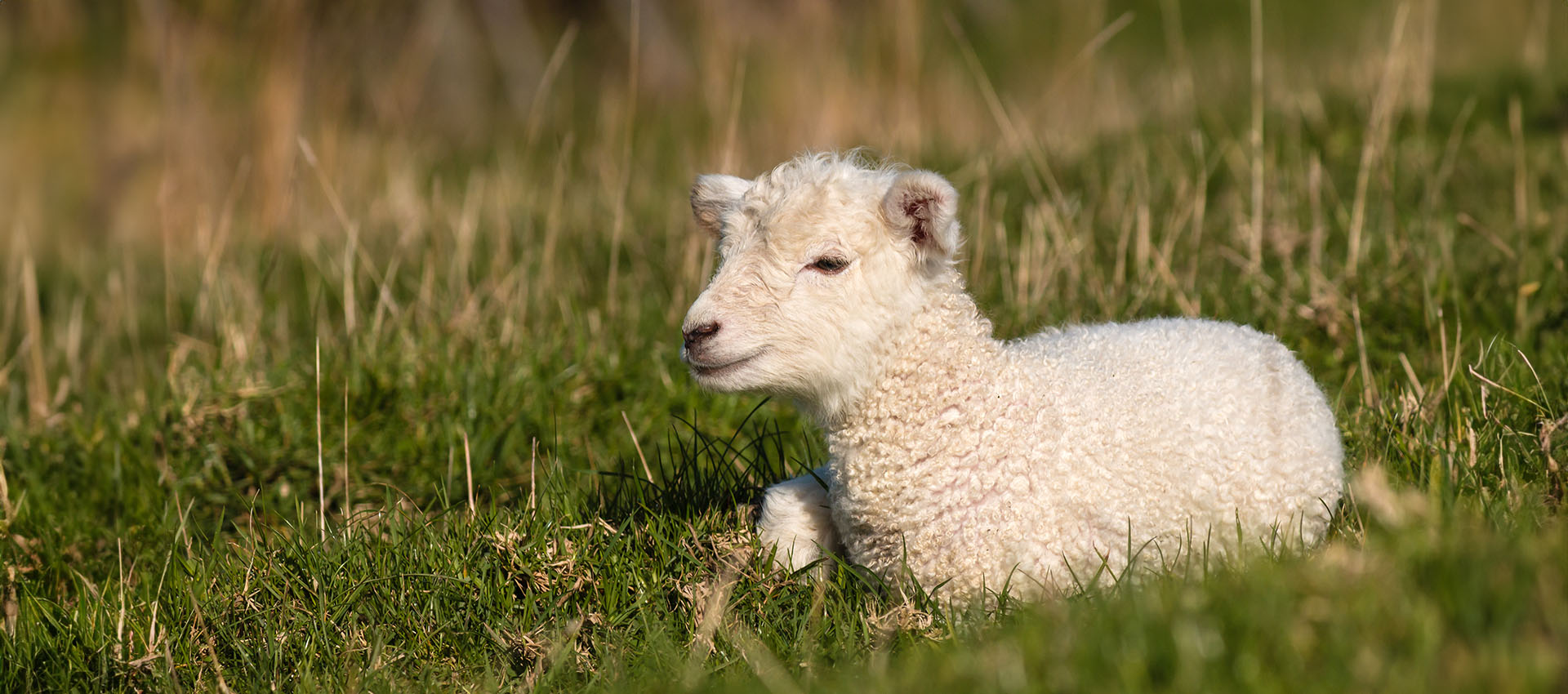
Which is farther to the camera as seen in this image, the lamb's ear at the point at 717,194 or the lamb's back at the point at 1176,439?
the lamb's ear at the point at 717,194

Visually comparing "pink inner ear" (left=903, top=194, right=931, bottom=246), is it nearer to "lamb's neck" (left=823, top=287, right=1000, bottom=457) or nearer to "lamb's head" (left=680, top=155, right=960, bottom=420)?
"lamb's head" (left=680, top=155, right=960, bottom=420)

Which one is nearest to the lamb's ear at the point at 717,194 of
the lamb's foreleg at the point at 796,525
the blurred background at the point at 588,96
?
the lamb's foreleg at the point at 796,525

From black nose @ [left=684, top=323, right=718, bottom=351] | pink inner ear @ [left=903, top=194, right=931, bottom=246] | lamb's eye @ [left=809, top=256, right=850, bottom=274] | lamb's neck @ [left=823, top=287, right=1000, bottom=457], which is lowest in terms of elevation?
lamb's neck @ [left=823, top=287, right=1000, bottom=457]

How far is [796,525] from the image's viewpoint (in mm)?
3621

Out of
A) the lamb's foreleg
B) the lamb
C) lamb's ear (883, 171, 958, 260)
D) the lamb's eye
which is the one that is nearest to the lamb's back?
the lamb

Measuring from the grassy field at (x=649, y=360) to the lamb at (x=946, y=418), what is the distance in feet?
0.54

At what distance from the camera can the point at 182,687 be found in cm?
354

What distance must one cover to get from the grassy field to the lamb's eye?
2.67 ft

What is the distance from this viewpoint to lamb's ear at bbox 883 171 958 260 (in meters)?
3.25

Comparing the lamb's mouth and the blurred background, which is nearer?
the lamb's mouth

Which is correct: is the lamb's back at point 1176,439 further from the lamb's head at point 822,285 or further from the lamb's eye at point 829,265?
the lamb's eye at point 829,265

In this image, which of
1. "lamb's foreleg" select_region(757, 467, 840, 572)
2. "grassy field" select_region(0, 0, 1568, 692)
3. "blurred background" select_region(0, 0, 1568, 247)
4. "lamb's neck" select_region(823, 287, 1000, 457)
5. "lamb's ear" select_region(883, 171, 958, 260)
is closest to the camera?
"grassy field" select_region(0, 0, 1568, 692)

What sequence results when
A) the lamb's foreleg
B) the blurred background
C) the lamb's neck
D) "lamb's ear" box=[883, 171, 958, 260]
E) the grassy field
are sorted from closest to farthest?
the grassy field < "lamb's ear" box=[883, 171, 958, 260] < the lamb's neck < the lamb's foreleg < the blurred background

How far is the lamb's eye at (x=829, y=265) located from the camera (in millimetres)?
3332
